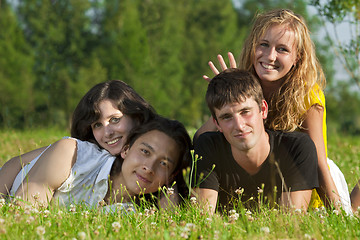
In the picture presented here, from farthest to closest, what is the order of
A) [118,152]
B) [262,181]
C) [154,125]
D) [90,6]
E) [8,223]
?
[90,6] → [118,152] → [154,125] → [262,181] → [8,223]

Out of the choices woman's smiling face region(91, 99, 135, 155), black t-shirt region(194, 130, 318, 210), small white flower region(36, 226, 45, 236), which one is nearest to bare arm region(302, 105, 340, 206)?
black t-shirt region(194, 130, 318, 210)

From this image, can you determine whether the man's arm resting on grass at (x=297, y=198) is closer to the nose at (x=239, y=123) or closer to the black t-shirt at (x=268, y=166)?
the black t-shirt at (x=268, y=166)

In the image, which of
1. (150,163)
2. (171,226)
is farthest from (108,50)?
(171,226)

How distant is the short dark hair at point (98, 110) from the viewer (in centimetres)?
561

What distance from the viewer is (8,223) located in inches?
124

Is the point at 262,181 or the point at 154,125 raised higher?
the point at 154,125

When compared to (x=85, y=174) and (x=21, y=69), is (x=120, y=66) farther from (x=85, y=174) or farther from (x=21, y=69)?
(x=85, y=174)

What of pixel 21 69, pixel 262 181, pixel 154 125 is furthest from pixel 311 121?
pixel 21 69

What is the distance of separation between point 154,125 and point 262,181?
1.26 meters

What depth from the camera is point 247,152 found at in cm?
455

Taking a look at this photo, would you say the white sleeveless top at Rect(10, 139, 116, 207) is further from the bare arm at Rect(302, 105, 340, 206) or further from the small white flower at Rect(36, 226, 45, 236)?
the bare arm at Rect(302, 105, 340, 206)

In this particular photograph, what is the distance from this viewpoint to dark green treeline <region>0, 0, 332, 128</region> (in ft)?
96.9

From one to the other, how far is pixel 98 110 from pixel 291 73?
7.55 ft

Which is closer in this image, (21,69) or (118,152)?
(118,152)
